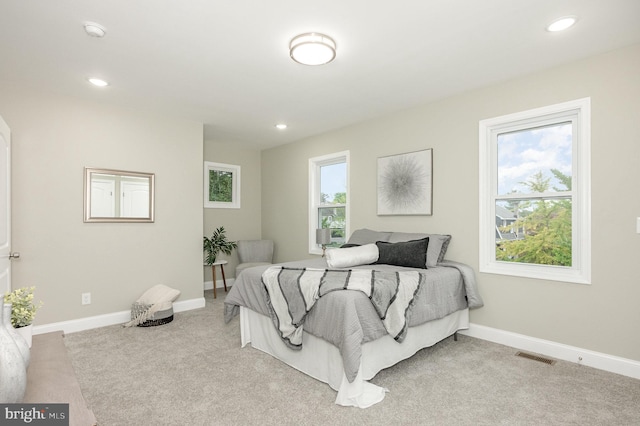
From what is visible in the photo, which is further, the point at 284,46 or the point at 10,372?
the point at 284,46

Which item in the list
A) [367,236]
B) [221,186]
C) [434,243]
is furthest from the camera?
[221,186]

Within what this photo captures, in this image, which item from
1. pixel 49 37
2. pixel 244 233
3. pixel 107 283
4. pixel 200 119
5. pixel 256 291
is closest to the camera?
pixel 49 37

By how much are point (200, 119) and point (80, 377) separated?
3113 mm

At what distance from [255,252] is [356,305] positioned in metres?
3.77

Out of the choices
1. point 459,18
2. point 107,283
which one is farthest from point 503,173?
point 107,283

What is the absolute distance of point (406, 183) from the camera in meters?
4.03

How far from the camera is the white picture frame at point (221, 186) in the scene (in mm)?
5695

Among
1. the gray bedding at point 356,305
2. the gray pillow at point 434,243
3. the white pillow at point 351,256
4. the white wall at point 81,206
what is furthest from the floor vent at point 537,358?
the white wall at point 81,206

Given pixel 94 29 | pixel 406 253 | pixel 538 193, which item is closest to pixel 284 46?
pixel 94 29

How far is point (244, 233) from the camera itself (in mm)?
6141

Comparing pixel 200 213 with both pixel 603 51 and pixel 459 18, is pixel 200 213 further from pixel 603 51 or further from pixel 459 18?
pixel 603 51

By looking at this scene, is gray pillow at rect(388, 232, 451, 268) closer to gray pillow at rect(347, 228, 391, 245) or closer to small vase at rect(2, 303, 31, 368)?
gray pillow at rect(347, 228, 391, 245)

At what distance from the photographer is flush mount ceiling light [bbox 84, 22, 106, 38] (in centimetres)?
227

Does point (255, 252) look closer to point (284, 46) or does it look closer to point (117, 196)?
point (117, 196)
